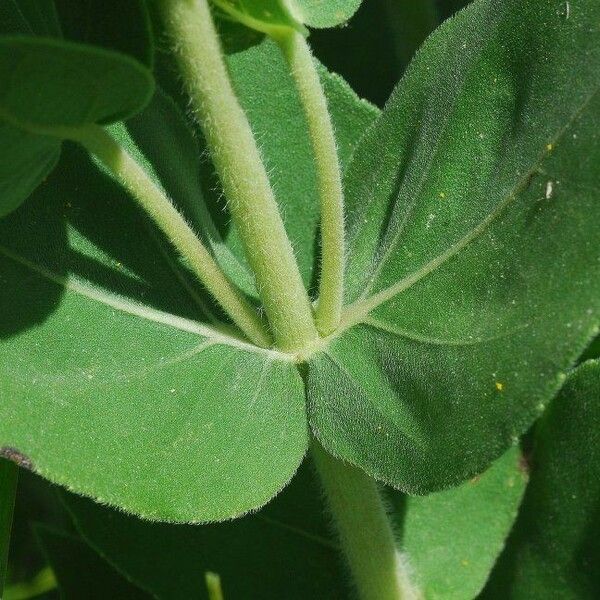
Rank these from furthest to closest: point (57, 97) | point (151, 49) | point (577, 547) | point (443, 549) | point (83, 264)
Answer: point (443, 549), point (577, 547), point (83, 264), point (151, 49), point (57, 97)

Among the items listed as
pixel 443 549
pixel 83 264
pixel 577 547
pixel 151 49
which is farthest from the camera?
pixel 443 549

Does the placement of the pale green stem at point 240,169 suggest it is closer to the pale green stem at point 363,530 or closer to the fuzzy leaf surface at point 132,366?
the fuzzy leaf surface at point 132,366

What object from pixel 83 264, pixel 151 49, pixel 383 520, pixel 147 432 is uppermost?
pixel 151 49

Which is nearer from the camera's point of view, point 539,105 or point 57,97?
point 57,97

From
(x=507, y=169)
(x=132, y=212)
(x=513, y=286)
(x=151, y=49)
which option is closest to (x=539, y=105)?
(x=507, y=169)

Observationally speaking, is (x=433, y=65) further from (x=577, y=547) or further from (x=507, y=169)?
(x=577, y=547)

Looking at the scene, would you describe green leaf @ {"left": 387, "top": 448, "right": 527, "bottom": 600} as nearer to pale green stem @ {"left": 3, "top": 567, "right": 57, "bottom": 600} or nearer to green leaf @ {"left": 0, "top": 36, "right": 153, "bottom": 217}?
pale green stem @ {"left": 3, "top": 567, "right": 57, "bottom": 600}

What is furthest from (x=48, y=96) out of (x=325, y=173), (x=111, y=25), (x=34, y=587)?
(x=34, y=587)

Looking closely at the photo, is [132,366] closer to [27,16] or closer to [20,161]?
[20,161]
